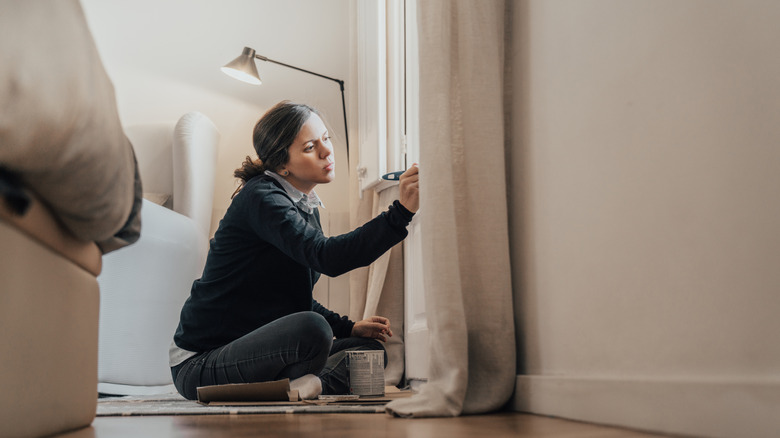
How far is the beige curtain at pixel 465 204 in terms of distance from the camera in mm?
1048

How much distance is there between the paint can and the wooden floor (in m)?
0.36

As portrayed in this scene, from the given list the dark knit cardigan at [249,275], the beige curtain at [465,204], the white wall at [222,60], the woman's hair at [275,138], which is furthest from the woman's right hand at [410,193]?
the white wall at [222,60]

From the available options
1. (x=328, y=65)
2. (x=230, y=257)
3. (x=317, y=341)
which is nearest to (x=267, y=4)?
(x=328, y=65)

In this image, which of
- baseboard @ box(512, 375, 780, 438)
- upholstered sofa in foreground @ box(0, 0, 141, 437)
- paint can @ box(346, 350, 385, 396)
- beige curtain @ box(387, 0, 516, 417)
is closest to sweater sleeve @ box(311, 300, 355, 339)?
paint can @ box(346, 350, 385, 396)

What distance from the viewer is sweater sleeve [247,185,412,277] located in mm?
1309

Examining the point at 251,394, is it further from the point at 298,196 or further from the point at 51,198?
the point at 51,198

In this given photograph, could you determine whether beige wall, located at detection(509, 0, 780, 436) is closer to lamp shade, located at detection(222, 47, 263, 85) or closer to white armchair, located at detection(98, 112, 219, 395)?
white armchair, located at detection(98, 112, 219, 395)

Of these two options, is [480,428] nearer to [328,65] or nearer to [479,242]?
[479,242]

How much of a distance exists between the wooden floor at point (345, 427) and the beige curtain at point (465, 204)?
3.7 inches

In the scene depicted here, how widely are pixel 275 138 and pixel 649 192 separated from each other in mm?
1114

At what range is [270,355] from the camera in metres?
1.44

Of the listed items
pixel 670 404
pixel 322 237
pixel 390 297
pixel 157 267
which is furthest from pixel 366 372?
pixel 157 267

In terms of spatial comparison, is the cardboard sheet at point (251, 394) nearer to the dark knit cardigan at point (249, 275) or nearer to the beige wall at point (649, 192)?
the dark knit cardigan at point (249, 275)

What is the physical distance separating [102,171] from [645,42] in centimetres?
60
